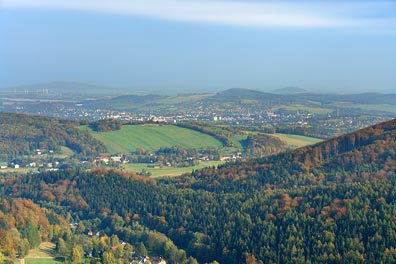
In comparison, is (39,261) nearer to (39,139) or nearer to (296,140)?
(39,139)

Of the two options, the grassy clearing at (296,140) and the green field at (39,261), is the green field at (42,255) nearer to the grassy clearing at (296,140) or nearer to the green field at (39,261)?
the green field at (39,261)

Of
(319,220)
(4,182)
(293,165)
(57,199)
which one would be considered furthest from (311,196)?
(4,182)

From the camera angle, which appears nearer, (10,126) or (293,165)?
(293,165)

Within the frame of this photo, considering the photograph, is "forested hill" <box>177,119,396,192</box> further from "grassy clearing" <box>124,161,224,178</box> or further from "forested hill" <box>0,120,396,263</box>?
"grassy clearing" <box>124,161,224,178</box>

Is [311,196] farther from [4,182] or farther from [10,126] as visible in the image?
[10,126]

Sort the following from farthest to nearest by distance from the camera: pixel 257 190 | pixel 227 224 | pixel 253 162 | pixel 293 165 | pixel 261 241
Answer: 1. pixel 253 162
2. pixel 293 165
3. pixel 257 190
4. pixel 227 224
5. pixel 261 241
